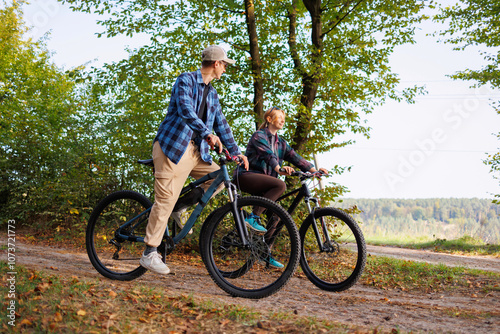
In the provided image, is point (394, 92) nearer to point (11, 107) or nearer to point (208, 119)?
point (208, 119)

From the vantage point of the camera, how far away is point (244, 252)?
411cm

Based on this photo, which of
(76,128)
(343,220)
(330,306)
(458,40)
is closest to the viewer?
(330,306)

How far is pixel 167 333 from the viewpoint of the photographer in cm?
283

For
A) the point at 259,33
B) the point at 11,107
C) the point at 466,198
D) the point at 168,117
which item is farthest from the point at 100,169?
the point at 466,198

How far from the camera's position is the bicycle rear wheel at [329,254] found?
4.63 meters

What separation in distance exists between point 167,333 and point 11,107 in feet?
54.1

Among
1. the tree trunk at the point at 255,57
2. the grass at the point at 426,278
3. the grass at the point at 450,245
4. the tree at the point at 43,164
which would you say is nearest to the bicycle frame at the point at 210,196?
the grass at the point at 426,278

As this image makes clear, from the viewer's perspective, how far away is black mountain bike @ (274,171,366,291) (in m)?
4.64

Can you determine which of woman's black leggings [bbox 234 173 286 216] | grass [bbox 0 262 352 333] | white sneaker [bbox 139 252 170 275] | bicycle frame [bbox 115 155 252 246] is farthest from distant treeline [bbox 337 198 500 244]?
grass [bbox 0 262 352 333]

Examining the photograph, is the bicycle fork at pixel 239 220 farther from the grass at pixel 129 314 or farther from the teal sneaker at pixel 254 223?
the grass at pixel 129 314

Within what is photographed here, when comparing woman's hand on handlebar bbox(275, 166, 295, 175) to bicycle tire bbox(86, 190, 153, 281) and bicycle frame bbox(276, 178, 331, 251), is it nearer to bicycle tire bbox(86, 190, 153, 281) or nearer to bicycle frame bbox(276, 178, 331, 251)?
bicycle frame bbox(276, 178, 331, 251)

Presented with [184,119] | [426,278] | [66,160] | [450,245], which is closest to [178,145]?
[184,119]

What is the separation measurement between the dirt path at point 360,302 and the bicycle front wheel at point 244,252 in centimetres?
17

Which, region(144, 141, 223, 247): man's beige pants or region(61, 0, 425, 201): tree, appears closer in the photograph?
region(144, 141, 223, 247): man's beige pants
